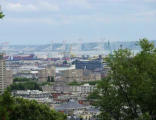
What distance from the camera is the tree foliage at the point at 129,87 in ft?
48.5

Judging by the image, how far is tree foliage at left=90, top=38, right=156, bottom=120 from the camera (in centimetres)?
1478

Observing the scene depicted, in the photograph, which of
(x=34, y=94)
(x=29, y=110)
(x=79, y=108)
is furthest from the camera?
(x=34, y=94)

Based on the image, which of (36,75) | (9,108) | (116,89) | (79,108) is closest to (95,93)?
(116,89)

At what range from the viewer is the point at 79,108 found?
223ft

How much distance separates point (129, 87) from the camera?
591 inches

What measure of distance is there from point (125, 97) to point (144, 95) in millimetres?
588

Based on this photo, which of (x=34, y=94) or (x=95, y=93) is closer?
(x=95, y=93)

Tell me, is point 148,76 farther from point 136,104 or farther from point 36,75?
point 36,75

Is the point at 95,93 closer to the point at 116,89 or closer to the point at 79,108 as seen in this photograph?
the point at 116,89

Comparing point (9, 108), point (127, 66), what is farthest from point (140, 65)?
point (9, 108)

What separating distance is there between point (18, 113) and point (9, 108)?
1239 cm

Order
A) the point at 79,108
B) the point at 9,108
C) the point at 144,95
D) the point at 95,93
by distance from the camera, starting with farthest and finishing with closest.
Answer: the point at 79,108 → the point at 95,93 → the point at 144,95 → the point at 9,108

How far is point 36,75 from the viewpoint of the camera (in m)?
138

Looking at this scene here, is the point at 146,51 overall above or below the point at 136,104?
above
